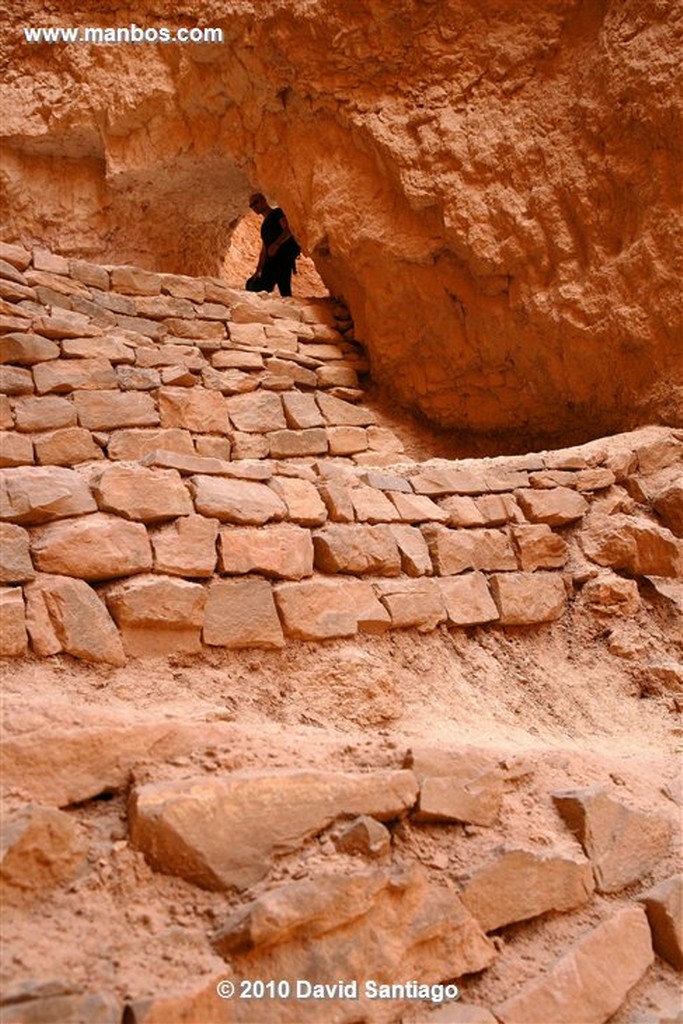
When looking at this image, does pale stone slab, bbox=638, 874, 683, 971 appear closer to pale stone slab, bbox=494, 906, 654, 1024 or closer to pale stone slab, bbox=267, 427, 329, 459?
pale stone slab, bbox=494, 906, 654, 1024

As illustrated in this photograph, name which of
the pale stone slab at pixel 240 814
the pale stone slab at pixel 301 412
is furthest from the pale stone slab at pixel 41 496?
the pale stone slab at pixel 301 412

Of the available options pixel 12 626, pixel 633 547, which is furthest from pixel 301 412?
pixel 12 626

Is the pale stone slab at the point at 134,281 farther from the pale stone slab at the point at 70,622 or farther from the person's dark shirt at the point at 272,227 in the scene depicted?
the pale stone slab at the point at 70,622

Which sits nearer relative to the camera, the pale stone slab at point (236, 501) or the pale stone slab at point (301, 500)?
the pale stone slab at point (236, 501)

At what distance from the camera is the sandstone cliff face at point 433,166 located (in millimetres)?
4586

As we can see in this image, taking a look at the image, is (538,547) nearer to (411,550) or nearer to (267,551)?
(411,550)

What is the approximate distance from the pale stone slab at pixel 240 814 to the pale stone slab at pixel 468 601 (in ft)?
3.90

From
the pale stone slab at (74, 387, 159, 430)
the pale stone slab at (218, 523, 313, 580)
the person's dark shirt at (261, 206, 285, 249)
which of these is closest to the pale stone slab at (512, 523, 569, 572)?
the pale stone slab at (218, 523, 313, 580)

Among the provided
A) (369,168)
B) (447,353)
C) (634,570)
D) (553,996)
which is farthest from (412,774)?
(369,168)

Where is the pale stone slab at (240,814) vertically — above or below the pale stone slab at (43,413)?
below

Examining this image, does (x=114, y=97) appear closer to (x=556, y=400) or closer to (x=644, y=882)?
(x=556, y=400)

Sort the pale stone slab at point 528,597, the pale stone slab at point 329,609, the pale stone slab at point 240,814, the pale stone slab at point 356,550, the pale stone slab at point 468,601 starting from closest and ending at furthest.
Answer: the pale stone slab at point 240,814 < the pale stone slab at point 329,609 < the pale stone slab at point 356,550 < the pale stone slab at point 468,601 < the pale stone slab at point 528,597

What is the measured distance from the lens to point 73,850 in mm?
1692

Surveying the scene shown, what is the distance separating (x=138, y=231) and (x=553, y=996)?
20.4 feet
